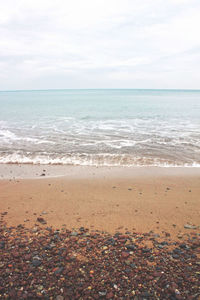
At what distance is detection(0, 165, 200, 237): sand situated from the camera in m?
6.07

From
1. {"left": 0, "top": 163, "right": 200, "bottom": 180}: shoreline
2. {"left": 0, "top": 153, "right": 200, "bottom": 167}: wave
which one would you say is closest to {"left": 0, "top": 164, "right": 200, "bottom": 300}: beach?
{"left": 0, "top": 163, "right": 200, "bottom": 180}: shoreline

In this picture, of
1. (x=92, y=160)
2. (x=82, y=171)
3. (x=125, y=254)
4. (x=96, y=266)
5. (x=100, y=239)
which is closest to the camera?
(x=96, y=266)

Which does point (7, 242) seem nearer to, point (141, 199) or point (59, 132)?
point (141, 199)

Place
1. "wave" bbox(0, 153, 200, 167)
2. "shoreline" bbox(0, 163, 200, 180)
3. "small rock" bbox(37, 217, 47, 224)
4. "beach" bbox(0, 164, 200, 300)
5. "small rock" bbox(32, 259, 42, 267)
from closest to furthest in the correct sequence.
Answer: "beach" bbox(0, 164, 200, 300) < "small rock" bbox(32, 259, 42, 267) < "small rock" bbox(37, 217, 47, 224) < "shoreline" bbox(0, 163, 200, 180) < "wave" bbox(0, 153, 200, 167)

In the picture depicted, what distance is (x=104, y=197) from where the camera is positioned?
8.05 meters

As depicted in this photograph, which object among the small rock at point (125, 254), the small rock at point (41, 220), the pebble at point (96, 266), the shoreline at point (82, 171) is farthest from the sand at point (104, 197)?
the small rock at point (125, 254)

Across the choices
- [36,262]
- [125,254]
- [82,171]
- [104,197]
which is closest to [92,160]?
[82,171]

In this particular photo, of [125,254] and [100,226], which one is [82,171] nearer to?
[100,226]

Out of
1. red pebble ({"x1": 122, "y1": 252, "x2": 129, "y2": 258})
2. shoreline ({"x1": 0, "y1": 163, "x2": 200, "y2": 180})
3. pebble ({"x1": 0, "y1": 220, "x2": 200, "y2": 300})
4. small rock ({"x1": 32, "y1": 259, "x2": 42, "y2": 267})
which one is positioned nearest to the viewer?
pebble ({"x1": 0, "y1": 220, "x2": 200, "y2": 300})

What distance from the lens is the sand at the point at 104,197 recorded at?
19.9ft

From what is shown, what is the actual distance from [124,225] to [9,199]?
16.0ft

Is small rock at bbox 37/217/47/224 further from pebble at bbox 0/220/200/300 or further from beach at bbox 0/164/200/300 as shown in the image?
pebble at bbox 0/220/200/300

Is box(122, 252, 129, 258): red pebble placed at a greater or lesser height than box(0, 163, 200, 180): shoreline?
greater

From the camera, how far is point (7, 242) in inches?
192
